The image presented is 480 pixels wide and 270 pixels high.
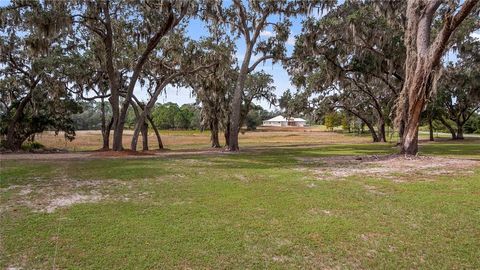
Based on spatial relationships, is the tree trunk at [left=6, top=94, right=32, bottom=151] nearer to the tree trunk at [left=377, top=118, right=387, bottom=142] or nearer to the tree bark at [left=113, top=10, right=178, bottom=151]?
the tree bark at [left=113, top=10, right=178, bottom=151]

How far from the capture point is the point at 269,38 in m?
20.5

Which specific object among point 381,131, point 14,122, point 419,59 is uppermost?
point 419,59

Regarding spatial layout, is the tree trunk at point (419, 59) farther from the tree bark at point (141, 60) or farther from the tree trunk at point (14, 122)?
the tree trunk at point (14, 122)

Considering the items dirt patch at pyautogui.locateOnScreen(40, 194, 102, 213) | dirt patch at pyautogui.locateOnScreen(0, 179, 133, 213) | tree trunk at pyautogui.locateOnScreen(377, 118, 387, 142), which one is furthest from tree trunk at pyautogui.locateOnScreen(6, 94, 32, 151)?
tree trunk at pyautogui.locateOnScreen(377, 118, 387, 142)

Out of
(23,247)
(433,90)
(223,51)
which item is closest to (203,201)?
(23,247)

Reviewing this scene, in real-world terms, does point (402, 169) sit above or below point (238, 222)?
above

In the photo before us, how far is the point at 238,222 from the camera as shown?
219 inches

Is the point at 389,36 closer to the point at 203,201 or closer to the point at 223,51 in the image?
the point at 223,51

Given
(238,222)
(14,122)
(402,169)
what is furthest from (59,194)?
(14,122)

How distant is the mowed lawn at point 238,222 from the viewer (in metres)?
4.43

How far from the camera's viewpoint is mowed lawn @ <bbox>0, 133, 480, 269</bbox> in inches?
175

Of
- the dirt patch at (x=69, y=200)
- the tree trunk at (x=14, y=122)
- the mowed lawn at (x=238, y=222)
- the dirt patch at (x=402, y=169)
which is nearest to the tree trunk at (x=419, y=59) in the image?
the dirt patch at (x=402, y=169)

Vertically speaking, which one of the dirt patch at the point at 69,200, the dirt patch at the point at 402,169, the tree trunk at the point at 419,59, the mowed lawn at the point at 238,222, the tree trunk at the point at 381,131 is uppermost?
the tree trunk at the point at 419,59

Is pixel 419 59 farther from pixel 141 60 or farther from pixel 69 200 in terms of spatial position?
pixel 141 60
